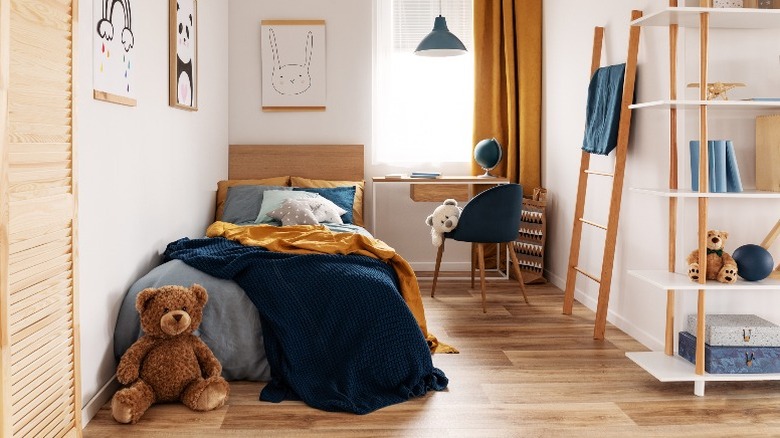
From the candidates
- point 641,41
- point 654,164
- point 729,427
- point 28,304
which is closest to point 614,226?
point 654,164

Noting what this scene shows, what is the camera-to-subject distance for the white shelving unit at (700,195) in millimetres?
3055

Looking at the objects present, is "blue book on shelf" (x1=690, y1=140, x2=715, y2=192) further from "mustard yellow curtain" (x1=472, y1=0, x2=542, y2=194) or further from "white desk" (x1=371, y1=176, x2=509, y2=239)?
"mustard yellow curtain" (x1=472, y1=0, x2=542, y2=194)

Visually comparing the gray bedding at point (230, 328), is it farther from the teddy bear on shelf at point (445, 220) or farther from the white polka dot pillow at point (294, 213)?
the teddy bear on shelf at point (445, 220)

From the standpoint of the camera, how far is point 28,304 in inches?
83.5

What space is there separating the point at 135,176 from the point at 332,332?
3.72 feet

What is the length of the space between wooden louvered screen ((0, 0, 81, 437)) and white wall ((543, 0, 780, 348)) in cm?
256

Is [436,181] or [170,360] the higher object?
[436,181]

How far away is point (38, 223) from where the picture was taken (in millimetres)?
2191

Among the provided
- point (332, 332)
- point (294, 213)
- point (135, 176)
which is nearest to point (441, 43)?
point (294, 213)

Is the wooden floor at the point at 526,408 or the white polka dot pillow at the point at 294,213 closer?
the wooden floor at the point at 526,408

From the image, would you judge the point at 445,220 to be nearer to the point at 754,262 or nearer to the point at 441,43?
the point at 441,43

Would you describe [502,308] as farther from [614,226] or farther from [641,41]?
[641,41]

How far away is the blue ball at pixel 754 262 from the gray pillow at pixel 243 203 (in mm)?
3086

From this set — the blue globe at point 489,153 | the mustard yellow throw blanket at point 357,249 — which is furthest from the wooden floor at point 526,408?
the blue globe at point 489,153
